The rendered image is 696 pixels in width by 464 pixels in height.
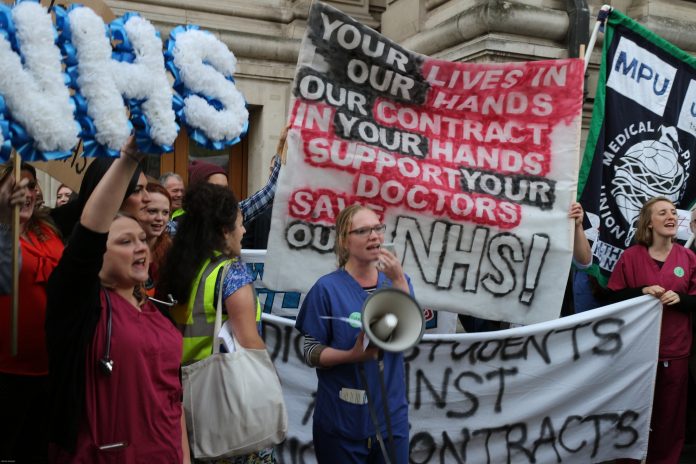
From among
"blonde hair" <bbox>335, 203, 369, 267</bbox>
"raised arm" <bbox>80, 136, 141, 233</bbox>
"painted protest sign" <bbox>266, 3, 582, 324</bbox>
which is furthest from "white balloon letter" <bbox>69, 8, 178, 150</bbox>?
"painted protest sign" <bbox>266, 3, 582, 324</bbox>

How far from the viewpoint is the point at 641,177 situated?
4.73 meters

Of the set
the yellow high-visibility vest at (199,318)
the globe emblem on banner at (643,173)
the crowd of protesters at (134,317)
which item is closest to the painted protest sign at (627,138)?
the globe emblem on banner at (643,173)

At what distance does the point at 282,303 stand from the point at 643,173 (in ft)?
8.22

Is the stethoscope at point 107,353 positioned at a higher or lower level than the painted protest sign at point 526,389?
higher

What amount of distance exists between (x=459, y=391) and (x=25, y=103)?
9.93 ft

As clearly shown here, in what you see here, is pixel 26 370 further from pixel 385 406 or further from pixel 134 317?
pixel 385 406

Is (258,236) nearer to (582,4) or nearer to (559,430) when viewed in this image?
(559,430)

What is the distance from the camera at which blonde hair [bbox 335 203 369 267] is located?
9.72 ft

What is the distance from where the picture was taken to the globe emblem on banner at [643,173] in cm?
471

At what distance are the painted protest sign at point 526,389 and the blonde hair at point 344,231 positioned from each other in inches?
40.4

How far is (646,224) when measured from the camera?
178 inches

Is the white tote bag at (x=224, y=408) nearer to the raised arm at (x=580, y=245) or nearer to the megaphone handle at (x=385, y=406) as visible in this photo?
the megaphone handle at (x=385, y=406)

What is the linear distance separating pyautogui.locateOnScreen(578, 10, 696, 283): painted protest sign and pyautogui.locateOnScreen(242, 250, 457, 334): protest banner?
106cm

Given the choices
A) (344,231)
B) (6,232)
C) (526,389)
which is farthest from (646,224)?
(6,232)
